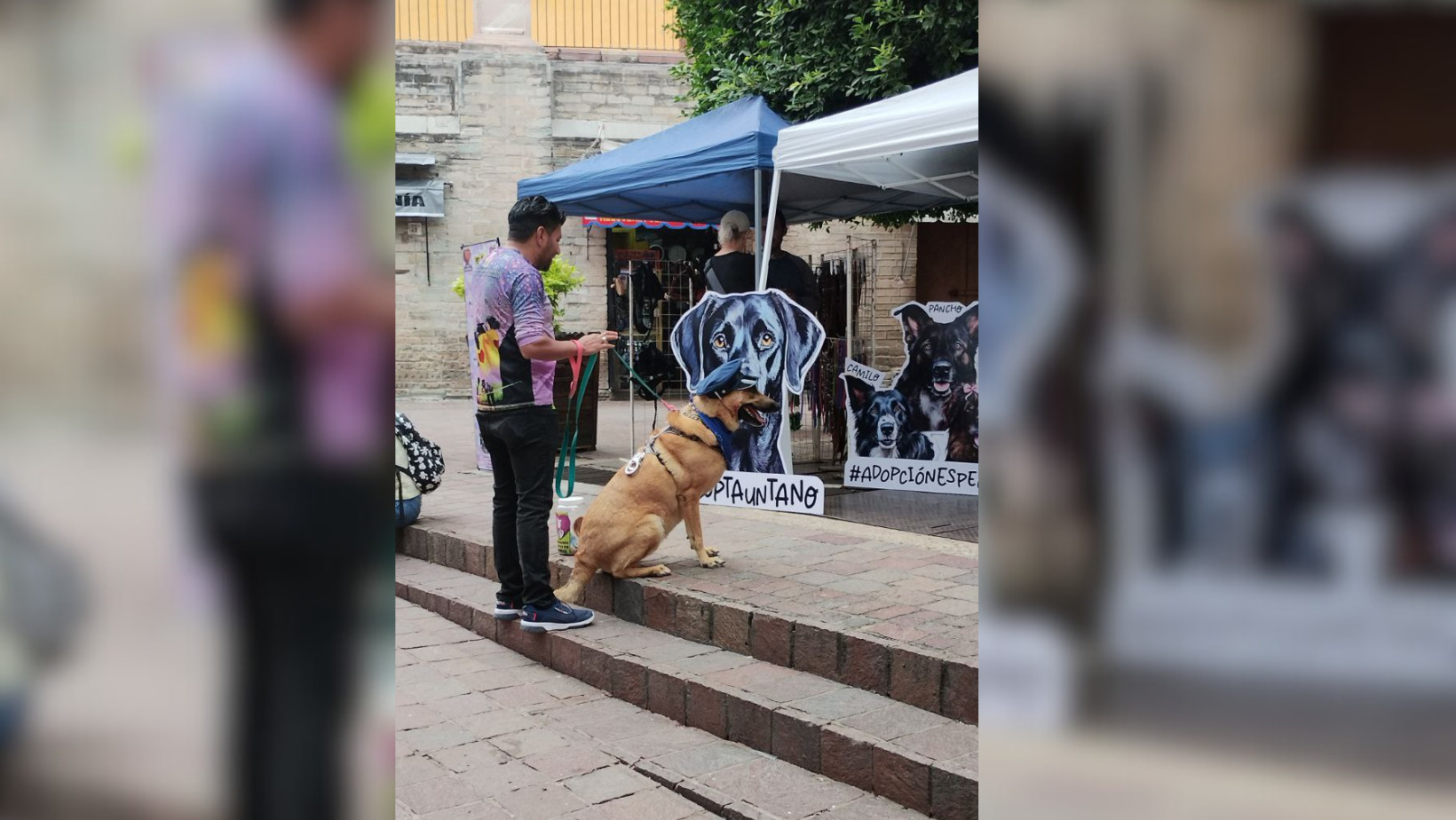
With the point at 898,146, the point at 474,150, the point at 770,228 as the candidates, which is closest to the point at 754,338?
the point at 770,228

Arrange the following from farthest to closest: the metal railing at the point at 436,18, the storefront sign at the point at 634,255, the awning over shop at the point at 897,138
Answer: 1. the metal railing at the point at 436,18
2. the storefront sign at the point at 634,255
3. the awning over shop at the point at 897,138

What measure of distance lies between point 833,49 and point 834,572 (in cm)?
667

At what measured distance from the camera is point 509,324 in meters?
4.23

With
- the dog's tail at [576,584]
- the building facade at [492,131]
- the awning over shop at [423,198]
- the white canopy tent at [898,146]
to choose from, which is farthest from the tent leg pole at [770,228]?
the awning over shop at [423,198]

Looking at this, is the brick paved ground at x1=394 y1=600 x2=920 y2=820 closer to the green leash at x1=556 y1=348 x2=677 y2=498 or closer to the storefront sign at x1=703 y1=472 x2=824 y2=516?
the green leash at x1=556 y1=348 x2=677 y2=498

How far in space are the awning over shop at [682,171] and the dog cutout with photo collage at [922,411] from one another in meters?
1.52

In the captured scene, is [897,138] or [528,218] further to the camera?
[897,138]

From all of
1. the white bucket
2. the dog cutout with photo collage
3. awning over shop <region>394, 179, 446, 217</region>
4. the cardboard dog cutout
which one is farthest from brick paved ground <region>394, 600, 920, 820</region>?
awning over shop <region>394, 179, 446, 217</region>

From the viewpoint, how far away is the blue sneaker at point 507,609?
477 cm
